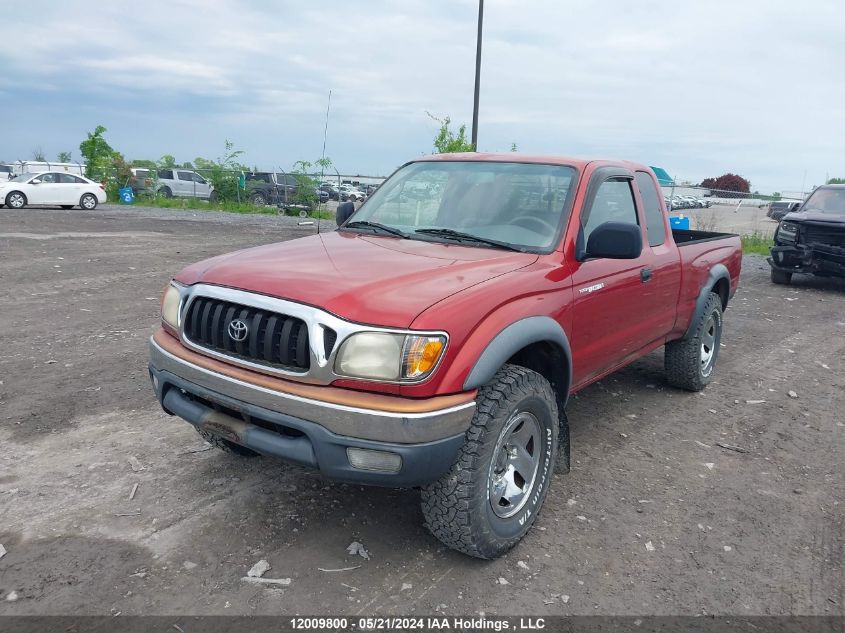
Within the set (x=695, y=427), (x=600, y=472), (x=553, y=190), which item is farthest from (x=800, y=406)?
(x=553, y=190)

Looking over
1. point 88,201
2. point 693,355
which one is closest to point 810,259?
point 693,355

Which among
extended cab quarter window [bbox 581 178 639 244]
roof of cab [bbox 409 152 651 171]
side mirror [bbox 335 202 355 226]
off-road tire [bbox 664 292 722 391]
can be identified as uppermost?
roof of cab [bbox 409 152 651 171]

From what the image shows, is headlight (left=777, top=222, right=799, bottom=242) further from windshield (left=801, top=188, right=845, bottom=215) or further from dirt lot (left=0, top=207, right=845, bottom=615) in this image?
dirt lot (left=0, top=207, right=845, bottom=615)

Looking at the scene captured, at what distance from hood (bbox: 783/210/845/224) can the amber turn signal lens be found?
10801 millimetres

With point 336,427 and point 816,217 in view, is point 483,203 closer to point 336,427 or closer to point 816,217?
point 336,427

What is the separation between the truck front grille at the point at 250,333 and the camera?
286cm

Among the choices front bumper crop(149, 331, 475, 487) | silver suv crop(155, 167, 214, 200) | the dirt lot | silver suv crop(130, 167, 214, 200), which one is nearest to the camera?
front bumper crop(149, 331, 475, 487)

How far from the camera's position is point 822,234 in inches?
449

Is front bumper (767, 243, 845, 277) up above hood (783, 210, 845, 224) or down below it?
below

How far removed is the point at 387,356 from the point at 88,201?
2632 cm

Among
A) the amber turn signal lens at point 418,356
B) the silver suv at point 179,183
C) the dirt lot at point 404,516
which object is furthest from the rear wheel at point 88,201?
the amber turn signal lens at point 418,356

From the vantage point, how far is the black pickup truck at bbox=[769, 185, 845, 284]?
11281mm

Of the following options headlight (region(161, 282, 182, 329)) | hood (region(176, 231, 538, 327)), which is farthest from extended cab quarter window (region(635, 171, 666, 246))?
headlight (region(161, 282, 182, 329))

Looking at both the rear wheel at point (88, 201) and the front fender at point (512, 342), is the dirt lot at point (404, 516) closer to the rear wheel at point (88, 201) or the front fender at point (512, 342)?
the front fender at point (512, 342)
